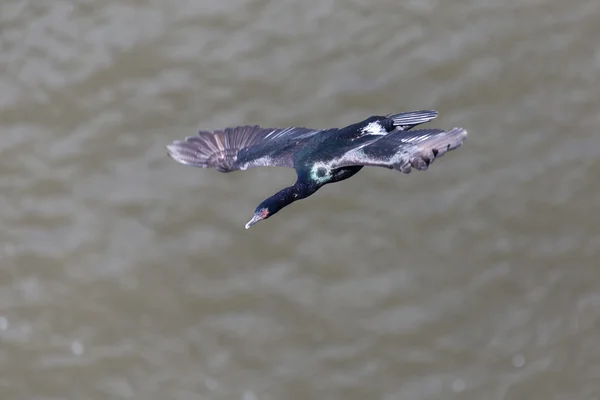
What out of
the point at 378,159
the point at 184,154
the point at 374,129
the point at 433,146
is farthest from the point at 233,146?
the point at 433,146

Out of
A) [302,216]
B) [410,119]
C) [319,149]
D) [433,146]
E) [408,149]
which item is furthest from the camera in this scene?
[302,216]

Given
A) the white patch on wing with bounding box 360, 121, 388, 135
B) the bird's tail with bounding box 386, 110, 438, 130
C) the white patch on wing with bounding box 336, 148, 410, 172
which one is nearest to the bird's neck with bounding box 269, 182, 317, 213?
the white patch on wing with bounding box 336, 148, 410, 172

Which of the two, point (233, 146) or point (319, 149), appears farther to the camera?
point (233, 146)

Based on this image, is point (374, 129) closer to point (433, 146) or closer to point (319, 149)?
point (319, 149)

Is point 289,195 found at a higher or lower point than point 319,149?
lower

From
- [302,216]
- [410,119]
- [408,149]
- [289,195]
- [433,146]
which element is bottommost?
[433,146]

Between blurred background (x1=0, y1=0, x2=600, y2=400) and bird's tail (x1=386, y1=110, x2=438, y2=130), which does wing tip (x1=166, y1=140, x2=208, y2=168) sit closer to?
bird's tail (x1=386, y1=110, x2=438, y2=130)

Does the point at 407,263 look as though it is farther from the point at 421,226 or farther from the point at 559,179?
the point at 559,179

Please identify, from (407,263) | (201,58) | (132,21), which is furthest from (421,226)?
(132,21)
